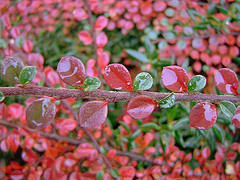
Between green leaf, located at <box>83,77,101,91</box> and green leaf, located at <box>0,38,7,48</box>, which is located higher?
green leaf, located at <box>0,38,7,48</box>

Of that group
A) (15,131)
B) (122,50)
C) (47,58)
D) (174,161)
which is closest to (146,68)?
(122,50)

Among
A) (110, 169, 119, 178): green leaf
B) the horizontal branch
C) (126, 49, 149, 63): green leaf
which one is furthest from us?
(126, 49, 149, 63): green leaf

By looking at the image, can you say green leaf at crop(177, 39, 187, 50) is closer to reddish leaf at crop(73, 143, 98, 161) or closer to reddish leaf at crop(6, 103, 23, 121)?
reddish leaf at crop(73, 143, 98, 161)

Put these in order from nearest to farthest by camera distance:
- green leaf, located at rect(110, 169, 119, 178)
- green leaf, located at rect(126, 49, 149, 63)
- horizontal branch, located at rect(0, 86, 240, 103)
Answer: horizontal branch, located at rect(0, 86, 240, 103), green leaf, located at rect(110, 169, 119, 178), green leaf, located at rect(126, 49, 149, 63)

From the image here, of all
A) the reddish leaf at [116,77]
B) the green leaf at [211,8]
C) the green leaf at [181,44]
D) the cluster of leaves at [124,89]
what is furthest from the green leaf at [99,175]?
the green leaf at [211,8]

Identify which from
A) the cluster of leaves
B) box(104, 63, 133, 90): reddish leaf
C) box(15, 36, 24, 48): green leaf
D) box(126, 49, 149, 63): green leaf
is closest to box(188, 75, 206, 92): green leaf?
the cluster of leaves

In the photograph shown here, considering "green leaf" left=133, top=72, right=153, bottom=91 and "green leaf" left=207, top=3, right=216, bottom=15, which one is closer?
"green leaf" left=133, top=72, right=153, bottom=91
